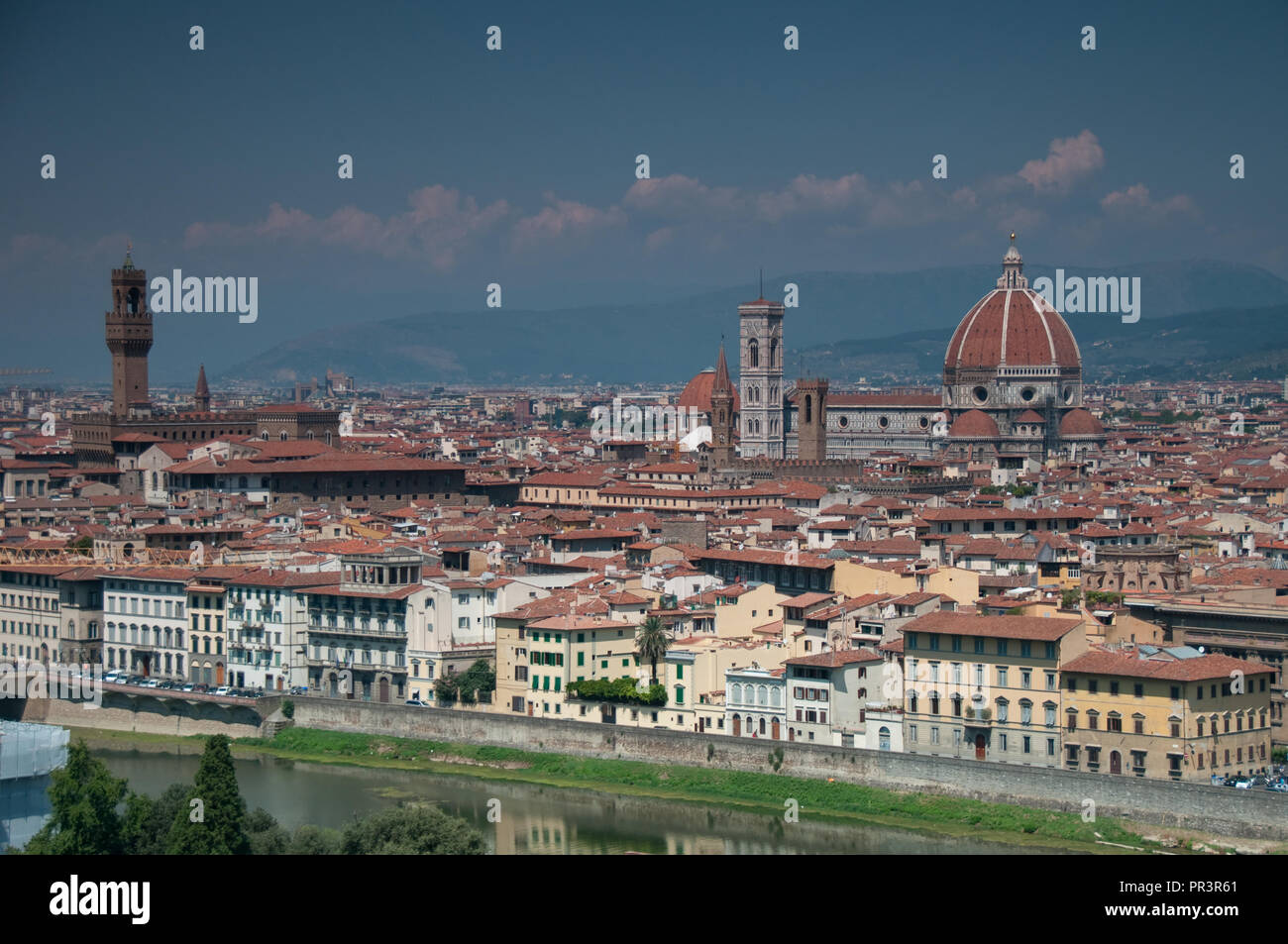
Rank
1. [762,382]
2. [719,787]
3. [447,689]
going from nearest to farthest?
[719,787], [447,689], [762,382]

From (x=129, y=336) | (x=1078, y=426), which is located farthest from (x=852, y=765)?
(x=1078, y=426)

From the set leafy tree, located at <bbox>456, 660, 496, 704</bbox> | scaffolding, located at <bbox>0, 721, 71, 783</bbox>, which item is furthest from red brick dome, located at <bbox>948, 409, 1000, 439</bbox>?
scaffolding, located at <bbox>0, 721, 71, 783</bbox>

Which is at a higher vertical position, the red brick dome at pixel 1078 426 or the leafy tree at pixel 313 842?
the red brick dome at pixel 1078 426

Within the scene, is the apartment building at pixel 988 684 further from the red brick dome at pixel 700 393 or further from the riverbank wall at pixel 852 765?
the red brick dome at pixel 700 393

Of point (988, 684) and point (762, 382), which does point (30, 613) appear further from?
point (762, 382)

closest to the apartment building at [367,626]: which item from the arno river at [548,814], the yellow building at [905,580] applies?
the arno river at [548,814]

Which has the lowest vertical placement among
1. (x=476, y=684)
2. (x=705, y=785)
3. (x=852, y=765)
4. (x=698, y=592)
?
(x=705, y=785)

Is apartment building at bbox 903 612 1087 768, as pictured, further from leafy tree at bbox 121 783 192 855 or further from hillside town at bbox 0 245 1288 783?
leafy tree at bbox 121 783 192 855
